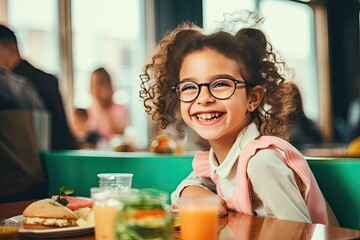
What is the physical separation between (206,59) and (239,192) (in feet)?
1.32

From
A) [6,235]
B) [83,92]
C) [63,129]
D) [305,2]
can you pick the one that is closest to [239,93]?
[6,235]

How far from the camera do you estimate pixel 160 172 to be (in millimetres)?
2295

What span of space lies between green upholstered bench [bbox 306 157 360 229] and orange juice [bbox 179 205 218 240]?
0.78 m

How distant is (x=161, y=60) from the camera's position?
5.98 ft

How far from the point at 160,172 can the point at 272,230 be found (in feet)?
3.65

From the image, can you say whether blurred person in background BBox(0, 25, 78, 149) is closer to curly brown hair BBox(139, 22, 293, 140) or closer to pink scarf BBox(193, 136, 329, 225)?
curly brown hair BBox(139, 22, 293, 140)

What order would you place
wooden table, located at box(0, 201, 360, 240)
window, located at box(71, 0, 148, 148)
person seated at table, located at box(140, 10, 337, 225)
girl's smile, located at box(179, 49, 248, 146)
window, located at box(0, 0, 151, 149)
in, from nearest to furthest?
wooden table, located at box(0, 201, 360, 240) < person seated at table, located at box(140, 10, 337, 225) < girl's smile, located at box(179, 49, 248, 146) < window, located at box(0, 0, 151, 149) < window, located at box(71, 0, 148, 148)

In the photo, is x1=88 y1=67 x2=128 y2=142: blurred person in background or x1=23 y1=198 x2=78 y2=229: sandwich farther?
x1=88 y1=67 x2=128 y2=142: blurred person in background

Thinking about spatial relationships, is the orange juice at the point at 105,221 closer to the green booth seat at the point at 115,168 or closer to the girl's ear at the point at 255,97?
the girl's ear at the point at 255,97

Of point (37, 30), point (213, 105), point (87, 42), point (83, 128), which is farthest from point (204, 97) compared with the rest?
point (87, 42)

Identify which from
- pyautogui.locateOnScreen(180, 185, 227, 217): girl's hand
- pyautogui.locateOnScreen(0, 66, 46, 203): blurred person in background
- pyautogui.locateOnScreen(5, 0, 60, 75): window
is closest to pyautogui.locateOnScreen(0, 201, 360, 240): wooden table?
pyautogui.locateOnScreen(180, 185, 227, 217): girl's hand

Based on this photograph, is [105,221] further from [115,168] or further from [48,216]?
[115,168]

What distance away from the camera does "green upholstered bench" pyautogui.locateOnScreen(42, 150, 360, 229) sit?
66.9 inches

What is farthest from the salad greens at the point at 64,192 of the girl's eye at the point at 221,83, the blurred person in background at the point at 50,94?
the blurred person in background at the point at 50,94
